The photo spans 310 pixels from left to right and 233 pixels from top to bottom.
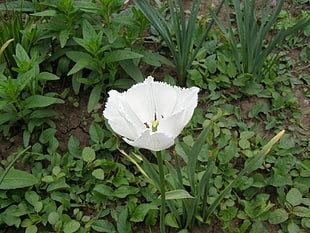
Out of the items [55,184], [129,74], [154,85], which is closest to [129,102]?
[154,85]

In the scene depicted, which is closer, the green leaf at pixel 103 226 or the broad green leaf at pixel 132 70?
the green leaf at pixel 103 226

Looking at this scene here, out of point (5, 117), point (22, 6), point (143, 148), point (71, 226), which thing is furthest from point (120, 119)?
point (22, 6)

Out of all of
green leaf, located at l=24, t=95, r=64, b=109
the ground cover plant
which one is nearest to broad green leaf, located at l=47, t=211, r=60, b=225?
the ground cover plant

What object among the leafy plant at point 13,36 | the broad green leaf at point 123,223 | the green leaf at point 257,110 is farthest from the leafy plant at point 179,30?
the broad green leaf at point 123,223

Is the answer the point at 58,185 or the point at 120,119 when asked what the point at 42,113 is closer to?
the point at 58,185

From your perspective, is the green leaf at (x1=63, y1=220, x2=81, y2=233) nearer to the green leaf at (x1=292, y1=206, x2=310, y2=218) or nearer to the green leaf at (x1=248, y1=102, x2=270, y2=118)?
the green leaf at (x1=292, y1=206, x2=310, y2=218)

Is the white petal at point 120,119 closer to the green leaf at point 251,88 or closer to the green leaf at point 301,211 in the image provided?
the green leaf at point 301,211

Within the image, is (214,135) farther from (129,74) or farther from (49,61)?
(49,61)
